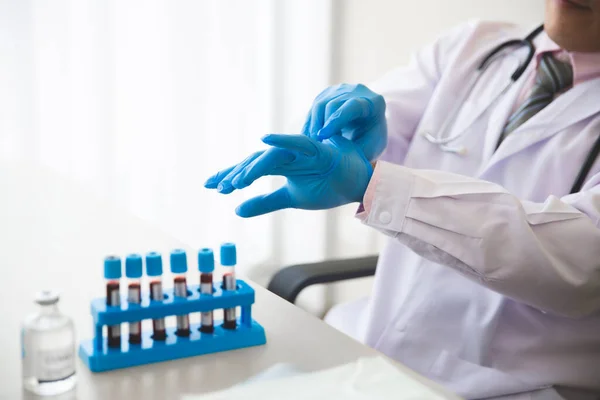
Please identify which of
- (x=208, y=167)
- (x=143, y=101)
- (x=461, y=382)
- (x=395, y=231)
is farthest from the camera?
(x=208, y=167)

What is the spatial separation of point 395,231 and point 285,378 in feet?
1.10

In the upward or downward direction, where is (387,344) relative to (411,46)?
downward

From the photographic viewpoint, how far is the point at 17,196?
1.40 meters

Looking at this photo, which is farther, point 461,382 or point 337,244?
point 337,244

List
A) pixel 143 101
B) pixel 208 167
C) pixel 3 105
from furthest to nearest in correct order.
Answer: pixel 208 167 < pixel 143 101 < pixel 3 105

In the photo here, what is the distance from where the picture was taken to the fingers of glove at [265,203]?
0.86 m

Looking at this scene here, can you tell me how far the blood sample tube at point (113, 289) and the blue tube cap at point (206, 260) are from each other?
84mm

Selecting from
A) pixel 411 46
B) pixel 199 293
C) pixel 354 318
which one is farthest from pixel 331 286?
pixel 199 293

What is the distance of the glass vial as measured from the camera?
567 millimetres

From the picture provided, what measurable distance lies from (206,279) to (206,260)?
0.02 m

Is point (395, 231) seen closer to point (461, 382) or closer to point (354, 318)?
point (461, 382)

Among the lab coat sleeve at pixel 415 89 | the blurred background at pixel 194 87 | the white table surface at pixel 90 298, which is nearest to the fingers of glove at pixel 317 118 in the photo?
the white table surface at pixel 90 298

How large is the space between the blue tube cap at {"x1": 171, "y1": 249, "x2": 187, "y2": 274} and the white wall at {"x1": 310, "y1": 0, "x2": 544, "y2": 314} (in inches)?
45.8

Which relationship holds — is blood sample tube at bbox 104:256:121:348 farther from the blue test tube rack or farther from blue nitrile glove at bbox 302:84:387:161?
blue nitrile glove at bbox 302:84:387:161
